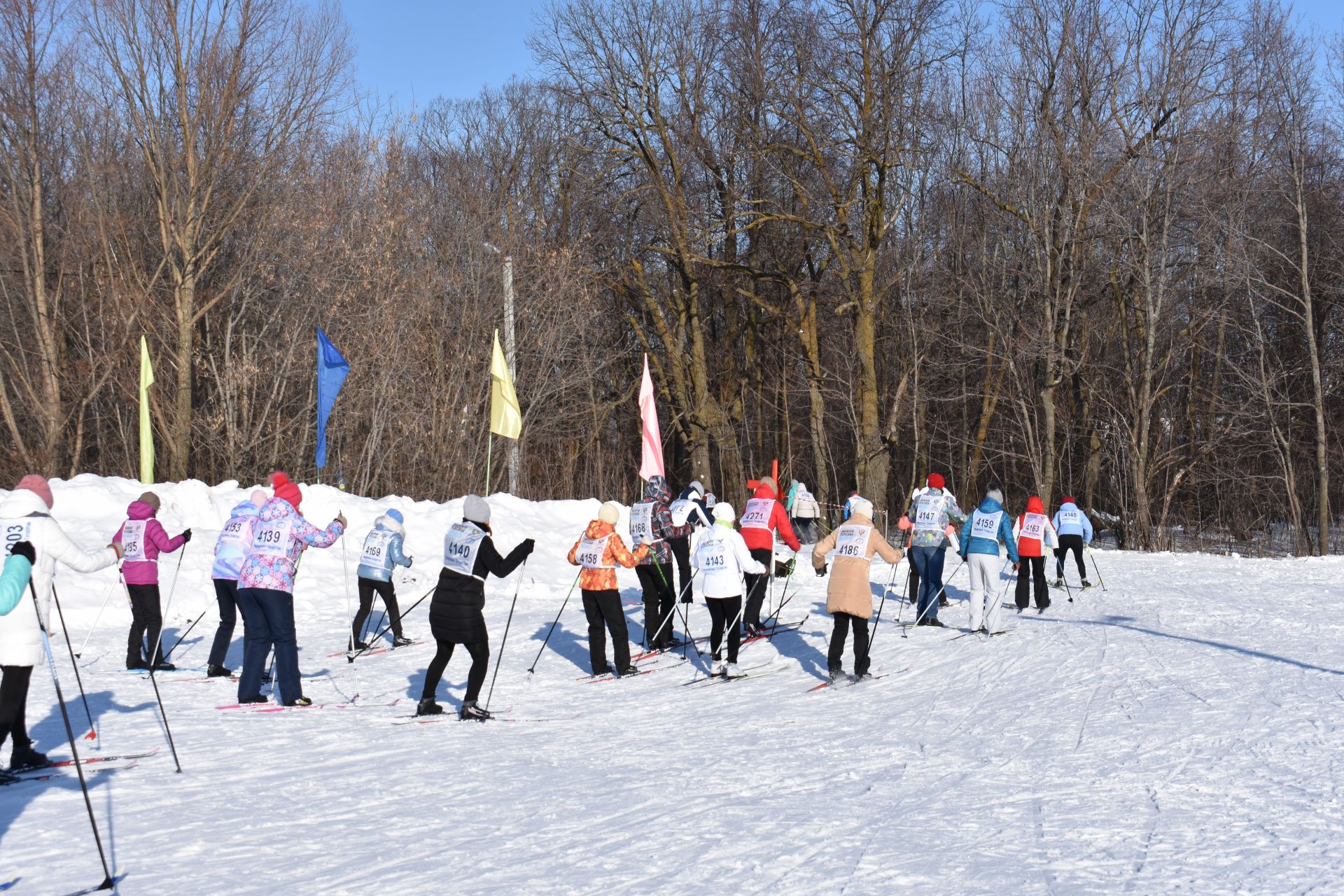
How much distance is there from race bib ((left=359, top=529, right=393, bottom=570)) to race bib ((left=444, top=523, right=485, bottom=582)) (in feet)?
14.6

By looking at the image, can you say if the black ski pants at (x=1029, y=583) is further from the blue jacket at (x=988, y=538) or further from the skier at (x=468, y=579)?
the skier at (x=468, y=579)

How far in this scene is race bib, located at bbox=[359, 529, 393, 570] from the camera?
44.2ft

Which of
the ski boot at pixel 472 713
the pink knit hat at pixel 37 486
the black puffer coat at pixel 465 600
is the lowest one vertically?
the ski boot at pixel 472 713

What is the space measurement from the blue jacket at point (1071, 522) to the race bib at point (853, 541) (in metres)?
8.21

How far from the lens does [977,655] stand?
11.9 metres

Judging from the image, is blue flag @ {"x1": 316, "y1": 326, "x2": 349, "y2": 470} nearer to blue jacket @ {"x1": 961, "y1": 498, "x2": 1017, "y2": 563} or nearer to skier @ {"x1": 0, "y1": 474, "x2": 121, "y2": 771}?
blue jacket @ {"x1": 961, "y1": 498, "x2": 1017, "y2": 563}

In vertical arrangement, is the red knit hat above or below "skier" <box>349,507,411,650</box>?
above

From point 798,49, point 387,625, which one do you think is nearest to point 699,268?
point 798,49

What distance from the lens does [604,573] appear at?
37.9 ft

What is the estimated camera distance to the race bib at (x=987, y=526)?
13.1 metres

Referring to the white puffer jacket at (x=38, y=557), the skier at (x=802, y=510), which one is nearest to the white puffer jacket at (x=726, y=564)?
the white puffer jacket at (x=38, y=557)

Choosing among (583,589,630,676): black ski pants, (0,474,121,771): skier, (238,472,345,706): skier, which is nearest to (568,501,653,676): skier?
(583,589,630,676): black ski pants

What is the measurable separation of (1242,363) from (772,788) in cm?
3118

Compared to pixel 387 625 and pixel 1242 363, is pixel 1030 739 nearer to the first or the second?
pixel 387 625
